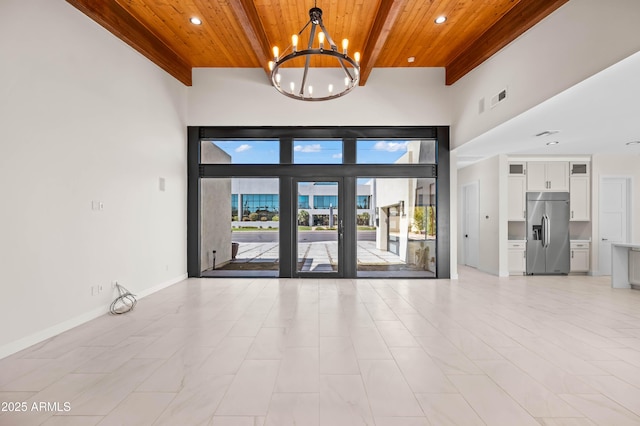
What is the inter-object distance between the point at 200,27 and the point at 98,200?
9.89 ft

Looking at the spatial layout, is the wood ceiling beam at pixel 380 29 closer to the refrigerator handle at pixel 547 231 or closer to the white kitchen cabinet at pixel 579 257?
the refrigerator handle at pixel 547 231

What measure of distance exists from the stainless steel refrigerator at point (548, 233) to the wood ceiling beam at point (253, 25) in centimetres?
637

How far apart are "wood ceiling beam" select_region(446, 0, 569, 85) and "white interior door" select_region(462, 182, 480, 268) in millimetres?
3098

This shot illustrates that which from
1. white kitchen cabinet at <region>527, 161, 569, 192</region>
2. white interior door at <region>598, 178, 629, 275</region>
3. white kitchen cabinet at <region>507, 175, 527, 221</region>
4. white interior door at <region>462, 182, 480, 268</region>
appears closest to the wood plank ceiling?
white kitchen cabinet at <region>507, 175, 527, 221</region>

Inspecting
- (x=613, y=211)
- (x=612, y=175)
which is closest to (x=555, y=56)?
(x=612, y=175)

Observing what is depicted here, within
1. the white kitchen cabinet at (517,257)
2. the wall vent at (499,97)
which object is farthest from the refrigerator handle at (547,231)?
the wall vent at (499,97)

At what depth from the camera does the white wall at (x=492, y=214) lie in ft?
22.2

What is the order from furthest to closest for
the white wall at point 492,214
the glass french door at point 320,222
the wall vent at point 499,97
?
the white wall at point 492,214 → the glass french door at point 320,222 → the wall vent at point 499,97

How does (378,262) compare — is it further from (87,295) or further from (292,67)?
(87,295)

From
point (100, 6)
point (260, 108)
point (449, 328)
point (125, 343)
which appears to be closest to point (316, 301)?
point (449, 328)

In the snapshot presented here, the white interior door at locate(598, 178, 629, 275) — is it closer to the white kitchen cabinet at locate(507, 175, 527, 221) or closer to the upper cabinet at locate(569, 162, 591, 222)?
the upper cabinet at locate(569, 162, 591, 222)

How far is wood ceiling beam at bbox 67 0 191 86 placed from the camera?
3.90 m

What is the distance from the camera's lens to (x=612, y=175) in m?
6.99

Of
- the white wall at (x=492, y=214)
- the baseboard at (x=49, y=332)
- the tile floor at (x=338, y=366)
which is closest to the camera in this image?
the tile floor at (x=338, y=366)
